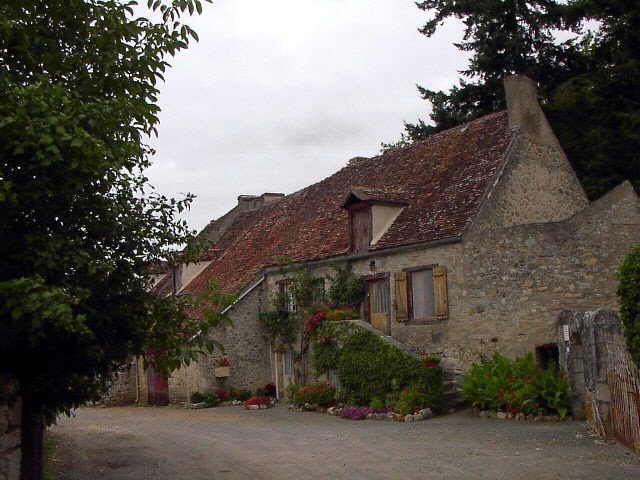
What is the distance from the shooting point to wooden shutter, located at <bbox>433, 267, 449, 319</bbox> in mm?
18594

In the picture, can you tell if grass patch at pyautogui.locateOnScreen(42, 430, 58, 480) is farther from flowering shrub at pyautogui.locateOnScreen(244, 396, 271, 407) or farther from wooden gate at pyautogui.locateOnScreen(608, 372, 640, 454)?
wooden gate at pyautogui.locateOnScreen(608, 372, 640, 454)

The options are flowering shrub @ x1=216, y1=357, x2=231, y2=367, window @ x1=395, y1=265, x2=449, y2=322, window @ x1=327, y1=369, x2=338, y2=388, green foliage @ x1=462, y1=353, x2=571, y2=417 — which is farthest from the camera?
flowering shrub @ x1=216, y1=357, x2=231, y2=367

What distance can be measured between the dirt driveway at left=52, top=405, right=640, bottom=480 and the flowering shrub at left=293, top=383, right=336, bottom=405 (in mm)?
1728

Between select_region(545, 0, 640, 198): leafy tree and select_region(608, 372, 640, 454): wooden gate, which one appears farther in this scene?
select_region(545, 0, 640, 198): leafy tree

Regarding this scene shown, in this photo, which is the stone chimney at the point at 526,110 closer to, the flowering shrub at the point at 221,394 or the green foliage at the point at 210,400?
the flowering shrub at the point at 221,394

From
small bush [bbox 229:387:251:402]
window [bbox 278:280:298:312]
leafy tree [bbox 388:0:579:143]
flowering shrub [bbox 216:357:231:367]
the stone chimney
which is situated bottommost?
small bush [bbox 229:387:251:402]

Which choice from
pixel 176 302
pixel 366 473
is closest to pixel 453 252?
pixel 366 473

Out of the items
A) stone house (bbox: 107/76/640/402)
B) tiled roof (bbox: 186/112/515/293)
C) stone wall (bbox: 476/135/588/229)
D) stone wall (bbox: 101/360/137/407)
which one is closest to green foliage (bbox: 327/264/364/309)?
stone house (bbox: 107/76/640/402)

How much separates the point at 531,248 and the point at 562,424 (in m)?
4.58

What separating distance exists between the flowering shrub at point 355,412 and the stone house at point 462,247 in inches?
79.0

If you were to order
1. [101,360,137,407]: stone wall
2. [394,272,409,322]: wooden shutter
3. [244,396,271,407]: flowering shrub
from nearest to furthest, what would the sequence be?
[394,272,409,322]: wooden shutter, [244,396,271,407]: flowering shrub, [101,360,137,407]: stone wall

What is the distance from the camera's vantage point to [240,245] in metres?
29.0

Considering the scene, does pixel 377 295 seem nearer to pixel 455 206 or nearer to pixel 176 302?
pixel 455 206

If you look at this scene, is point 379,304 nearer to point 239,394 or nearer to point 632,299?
point 239,394
